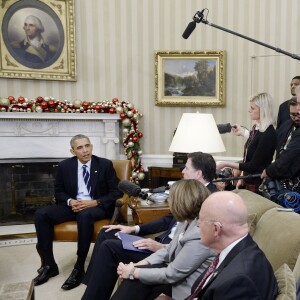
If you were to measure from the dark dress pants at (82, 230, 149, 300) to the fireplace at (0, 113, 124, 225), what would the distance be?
2.78 m

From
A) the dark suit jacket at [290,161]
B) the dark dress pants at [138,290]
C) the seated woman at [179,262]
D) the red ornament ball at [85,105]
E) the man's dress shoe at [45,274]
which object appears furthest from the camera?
the red ornament ball at [85,105]

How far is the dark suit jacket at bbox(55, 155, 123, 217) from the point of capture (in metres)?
3.71

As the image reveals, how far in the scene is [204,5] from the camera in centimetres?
529

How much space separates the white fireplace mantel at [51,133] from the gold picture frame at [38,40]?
0.63 meters

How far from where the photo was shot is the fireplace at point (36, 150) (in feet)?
16.1

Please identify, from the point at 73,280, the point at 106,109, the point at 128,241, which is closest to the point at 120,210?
the point at 73,280

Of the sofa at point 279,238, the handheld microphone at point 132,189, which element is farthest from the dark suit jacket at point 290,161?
the handheld microphone at point 132,189

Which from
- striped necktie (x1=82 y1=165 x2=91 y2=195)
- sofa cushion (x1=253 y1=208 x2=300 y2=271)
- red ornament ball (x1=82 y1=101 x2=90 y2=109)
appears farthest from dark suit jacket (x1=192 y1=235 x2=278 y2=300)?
red ornament ball (x1=82 y1=101 x2=90 y2=109)

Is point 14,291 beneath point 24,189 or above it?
beneath

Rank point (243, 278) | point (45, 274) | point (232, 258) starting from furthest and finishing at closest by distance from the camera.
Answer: point (45, 274), point (232, 258), point (243, 278)

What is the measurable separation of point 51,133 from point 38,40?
1.29 meters

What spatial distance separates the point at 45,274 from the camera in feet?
11.0

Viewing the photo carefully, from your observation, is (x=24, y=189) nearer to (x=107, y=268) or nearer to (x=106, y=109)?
(x=106, y=109)

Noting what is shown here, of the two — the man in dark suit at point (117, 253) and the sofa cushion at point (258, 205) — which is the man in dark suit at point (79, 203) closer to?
the man in dark suit at point (117, 253)
